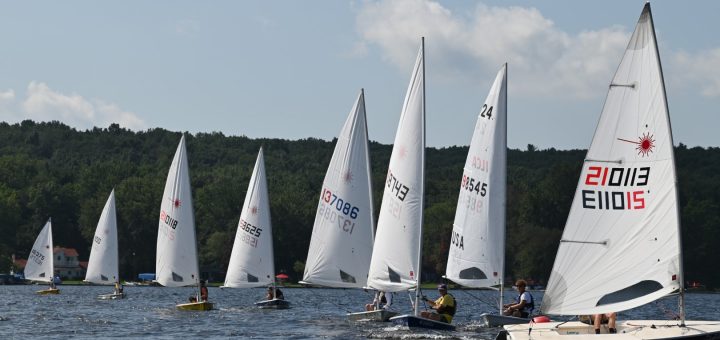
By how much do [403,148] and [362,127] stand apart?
365 cm

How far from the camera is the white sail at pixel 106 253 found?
70.4 metres

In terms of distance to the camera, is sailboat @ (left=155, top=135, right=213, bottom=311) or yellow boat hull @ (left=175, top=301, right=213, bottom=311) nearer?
yellow boat hull @ (left=175, top=301, right=213, bottom=311)

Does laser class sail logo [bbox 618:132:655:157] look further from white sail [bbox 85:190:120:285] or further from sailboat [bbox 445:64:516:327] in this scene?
white sail [bbox 85:190:120:285]

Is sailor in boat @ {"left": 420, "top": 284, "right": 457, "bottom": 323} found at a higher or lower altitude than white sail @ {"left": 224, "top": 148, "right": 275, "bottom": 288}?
lower

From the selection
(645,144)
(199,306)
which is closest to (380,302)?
(199,306)

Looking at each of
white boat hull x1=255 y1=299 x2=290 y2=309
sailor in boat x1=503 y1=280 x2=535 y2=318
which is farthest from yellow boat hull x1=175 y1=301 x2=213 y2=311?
sailor in boat x1=503 y1=280 x2=535 y2=318

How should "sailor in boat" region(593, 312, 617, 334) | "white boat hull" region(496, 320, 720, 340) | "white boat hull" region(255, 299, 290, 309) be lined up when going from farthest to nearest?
"white boat hull" region(255, 299, 290, 309) < "sailor in boat" region(593, 312, 617, 334) < "white boat hull" region(496, 320, 720, 340)

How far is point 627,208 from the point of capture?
79.7 feet

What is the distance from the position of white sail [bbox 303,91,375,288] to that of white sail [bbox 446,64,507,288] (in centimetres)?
361

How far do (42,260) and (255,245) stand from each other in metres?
39.5

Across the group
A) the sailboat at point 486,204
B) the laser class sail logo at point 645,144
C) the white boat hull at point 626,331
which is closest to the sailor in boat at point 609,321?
the white boat hull at point 626,331

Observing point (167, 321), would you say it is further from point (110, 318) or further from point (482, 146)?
Result: point (482, 146)

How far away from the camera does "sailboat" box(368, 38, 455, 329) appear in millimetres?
36438

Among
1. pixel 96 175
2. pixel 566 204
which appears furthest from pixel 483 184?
pixel 96 175
